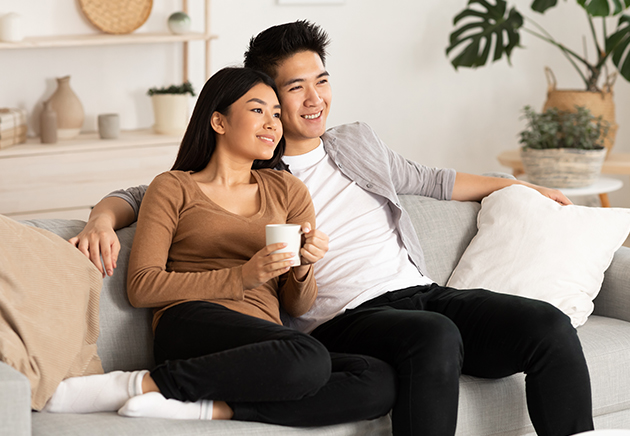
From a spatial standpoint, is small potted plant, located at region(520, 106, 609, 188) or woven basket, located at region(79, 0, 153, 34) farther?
woven basket, located at region(79, 0, 153, 34)

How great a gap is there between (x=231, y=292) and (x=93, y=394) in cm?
35

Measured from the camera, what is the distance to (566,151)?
133 inches

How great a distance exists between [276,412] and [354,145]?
0.86m

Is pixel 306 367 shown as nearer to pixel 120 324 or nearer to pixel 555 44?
pixel 120 324

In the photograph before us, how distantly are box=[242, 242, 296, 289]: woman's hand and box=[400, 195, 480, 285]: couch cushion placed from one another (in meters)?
0.71

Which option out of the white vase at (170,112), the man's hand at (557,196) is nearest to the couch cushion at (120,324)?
the man's hand at (557,196)

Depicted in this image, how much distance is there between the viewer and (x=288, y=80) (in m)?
1.96

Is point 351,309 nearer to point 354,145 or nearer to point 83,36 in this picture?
point 354,145

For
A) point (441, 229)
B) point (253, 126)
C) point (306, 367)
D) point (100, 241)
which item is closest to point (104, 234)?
point (100, 241)

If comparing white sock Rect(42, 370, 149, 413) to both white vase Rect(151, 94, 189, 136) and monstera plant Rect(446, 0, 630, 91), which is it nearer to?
white vase Rect(151, 94, 189, 136)

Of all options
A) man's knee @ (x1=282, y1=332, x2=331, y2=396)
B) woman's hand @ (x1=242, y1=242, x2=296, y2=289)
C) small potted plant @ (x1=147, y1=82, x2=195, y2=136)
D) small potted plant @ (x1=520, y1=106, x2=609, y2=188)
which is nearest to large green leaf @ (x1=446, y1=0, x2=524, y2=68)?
small potted plant @ (x1=520, y1=106, x2=609, y2=188)

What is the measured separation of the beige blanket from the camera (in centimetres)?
143

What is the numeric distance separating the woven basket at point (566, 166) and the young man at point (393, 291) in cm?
124

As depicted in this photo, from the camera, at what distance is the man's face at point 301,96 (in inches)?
76.9
